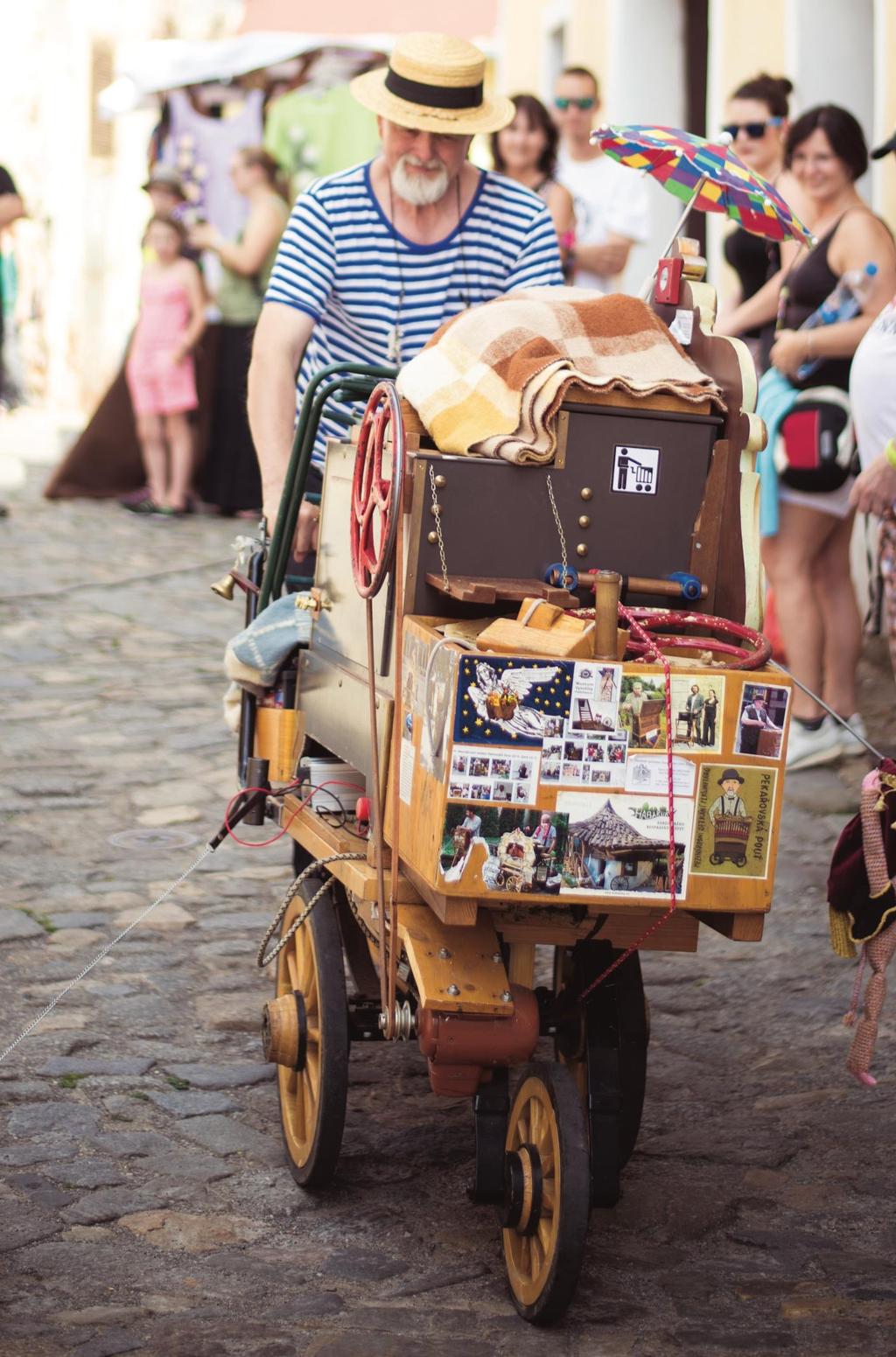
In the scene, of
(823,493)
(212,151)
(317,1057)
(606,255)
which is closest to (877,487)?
(317,1057)

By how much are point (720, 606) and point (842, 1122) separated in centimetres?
135

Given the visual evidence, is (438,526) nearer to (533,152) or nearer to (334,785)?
(334,785)

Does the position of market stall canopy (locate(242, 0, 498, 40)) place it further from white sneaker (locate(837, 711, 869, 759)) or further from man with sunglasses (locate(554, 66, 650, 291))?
white sneaker (locate(837, 711, 869, 759))

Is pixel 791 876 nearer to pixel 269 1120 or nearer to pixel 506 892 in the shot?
pixel 269 1120

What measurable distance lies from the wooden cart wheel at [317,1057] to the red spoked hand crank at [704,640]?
3.02 ft

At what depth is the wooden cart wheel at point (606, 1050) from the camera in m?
3.76

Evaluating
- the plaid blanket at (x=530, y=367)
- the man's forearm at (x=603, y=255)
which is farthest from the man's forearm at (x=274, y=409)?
the man's forearm at (x=603, y=255)

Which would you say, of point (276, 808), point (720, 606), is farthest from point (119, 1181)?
point (720, 606)

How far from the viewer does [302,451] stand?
4.43m

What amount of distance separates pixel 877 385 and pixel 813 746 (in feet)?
10.2

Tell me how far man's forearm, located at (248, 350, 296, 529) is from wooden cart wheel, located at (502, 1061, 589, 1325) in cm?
204

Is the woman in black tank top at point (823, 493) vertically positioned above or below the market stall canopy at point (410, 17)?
below

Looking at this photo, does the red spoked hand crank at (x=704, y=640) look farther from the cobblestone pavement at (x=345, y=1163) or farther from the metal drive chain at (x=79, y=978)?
the metal drive chain at (x=79, y=978)

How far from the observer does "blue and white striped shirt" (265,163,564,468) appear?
5.06 meters
